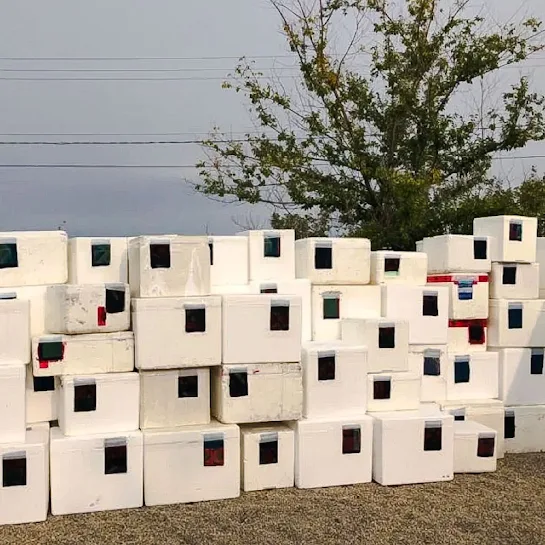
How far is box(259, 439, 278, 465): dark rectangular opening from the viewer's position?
5.40m

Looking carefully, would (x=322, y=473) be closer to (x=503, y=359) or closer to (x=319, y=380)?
(x=319, y=380)

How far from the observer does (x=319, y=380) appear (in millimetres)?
5574

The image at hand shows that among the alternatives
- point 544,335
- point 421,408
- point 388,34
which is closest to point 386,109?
point 388,34

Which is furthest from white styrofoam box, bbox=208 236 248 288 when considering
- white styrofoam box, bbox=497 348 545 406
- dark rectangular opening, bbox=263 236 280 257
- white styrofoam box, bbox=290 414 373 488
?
white styrofoam box, bbox=497 348 545 406

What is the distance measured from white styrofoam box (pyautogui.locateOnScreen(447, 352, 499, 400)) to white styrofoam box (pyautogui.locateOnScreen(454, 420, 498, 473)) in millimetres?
620

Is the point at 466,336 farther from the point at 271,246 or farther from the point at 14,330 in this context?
the point at 14,330

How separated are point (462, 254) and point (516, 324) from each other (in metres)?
0.76

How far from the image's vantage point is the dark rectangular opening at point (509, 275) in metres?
6.71

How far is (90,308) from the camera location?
5.15m

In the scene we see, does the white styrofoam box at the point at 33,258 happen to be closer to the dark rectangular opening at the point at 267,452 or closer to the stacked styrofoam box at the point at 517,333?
the dark rectangular opening at the point at 267,452

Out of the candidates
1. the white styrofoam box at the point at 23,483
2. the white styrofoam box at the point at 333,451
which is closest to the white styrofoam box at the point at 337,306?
the white styrofoam box at the point at 333,451

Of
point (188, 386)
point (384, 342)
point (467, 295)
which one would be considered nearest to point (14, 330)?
point (188, 386)

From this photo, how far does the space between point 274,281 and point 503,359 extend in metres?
2.14

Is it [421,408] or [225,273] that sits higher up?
[225,273]
